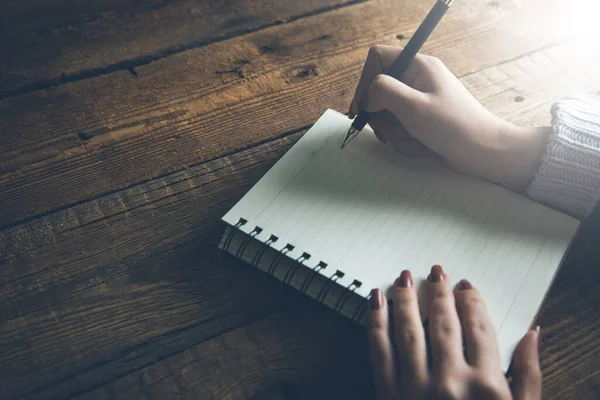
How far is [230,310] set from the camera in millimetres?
656

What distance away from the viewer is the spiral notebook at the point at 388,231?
63 cm

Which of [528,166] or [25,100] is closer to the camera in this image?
[528,166]

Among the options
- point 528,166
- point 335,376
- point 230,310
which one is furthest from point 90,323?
point 528,166

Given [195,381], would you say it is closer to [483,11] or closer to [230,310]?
[230,310]

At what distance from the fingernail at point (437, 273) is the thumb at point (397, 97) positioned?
0.20m

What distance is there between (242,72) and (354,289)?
0.43 m

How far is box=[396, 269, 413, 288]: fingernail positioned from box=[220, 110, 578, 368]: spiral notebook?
1 cm

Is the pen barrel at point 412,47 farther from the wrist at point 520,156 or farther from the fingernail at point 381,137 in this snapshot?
the wrist at point 520,156

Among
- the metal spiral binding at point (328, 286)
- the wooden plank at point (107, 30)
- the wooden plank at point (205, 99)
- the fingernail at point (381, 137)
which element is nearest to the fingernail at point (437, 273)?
the metal spiral binding at point (328, 286)

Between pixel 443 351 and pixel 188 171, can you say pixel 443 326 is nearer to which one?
pixel 443 351

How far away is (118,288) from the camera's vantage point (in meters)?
0.67

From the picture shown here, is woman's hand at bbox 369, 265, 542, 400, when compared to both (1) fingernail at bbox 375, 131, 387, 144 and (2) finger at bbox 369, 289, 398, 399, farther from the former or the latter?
(1) fingernail at bbox 375, 131, 387, 144

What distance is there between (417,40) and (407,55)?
0.08 feet

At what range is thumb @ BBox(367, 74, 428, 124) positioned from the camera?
0.71m
